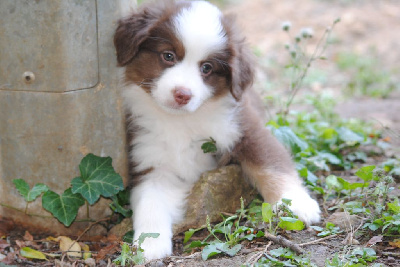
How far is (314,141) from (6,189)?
2.87m

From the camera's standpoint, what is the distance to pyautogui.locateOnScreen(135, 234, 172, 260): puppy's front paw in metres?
3.38

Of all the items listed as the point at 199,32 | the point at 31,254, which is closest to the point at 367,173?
the point at 199,32

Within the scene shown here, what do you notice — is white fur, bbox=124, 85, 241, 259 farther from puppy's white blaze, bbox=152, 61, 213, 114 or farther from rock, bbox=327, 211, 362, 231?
rock, bbox=327, 211, 362, 231

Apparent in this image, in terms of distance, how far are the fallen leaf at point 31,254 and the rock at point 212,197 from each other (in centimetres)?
59

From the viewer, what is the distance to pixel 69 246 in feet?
11.9

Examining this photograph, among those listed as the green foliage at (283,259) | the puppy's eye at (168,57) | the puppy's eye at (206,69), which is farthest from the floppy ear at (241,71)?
the green foliage at (283,259)

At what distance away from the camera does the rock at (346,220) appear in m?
3.36

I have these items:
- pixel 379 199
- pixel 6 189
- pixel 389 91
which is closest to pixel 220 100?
pixel 379 199

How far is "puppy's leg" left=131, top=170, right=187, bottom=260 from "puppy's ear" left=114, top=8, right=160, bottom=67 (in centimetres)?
94

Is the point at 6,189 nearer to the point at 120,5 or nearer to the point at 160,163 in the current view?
the point at 160,163

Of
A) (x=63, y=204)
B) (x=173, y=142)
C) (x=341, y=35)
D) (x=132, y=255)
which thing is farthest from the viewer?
(x=341, y=35)

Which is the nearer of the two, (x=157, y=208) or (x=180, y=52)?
(x=180, y=52)

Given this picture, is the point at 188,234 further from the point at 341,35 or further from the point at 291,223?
the point at 341,35

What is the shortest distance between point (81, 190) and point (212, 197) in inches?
37.5
